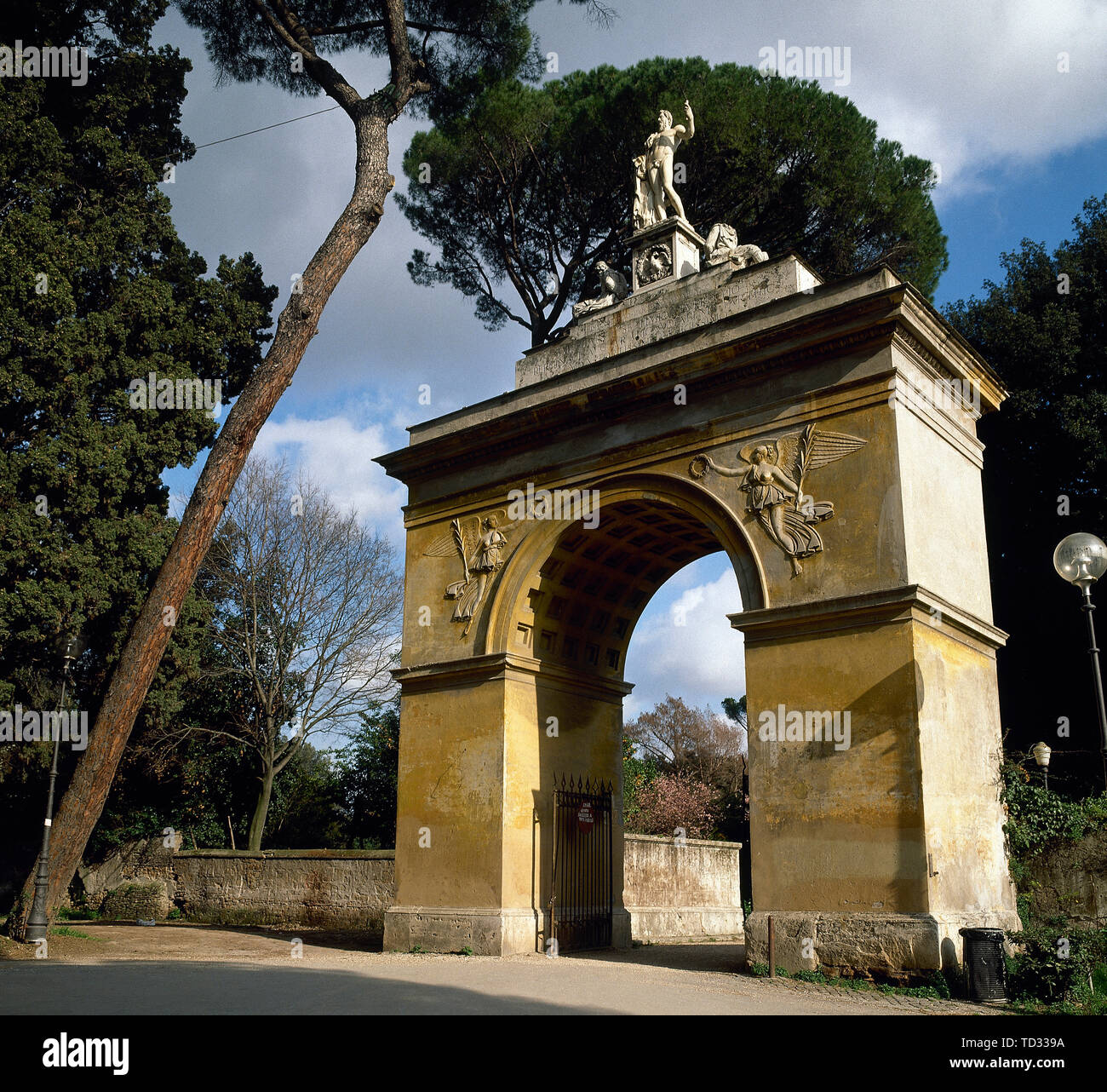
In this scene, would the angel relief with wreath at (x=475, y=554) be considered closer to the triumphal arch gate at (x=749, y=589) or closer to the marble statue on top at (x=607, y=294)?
the triumphal arch gate at (x=749, y=589)

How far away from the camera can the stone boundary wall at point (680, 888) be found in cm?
1853

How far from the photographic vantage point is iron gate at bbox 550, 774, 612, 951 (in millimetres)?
14227

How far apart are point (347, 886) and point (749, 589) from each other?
36.3 ft

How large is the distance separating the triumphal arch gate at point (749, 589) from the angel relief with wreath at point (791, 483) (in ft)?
0.10

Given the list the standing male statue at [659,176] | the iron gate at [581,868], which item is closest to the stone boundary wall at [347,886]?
the iron gate at [581,868]

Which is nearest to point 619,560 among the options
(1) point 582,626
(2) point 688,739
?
(1) point 582,626

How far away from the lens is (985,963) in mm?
9633

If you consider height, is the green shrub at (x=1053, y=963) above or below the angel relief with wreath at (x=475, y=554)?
below

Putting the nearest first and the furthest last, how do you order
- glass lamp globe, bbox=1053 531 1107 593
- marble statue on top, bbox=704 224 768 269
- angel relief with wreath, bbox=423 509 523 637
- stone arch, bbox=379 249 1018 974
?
glass lamp globe, bbox=1053 531 1107 593
stone arch, bbox=379 249 1018 974
marble statue on top, bbox=704 224 768 269
angel relief with wreath, bbox=423 509 523 637

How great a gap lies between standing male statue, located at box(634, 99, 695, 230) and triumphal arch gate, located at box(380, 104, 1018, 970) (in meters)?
0.10

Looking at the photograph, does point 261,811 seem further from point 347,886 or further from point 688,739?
point 688,739

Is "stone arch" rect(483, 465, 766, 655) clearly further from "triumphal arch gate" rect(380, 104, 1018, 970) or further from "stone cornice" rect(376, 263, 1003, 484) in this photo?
"stone cornice" rect(376, 263, 1003, 484)

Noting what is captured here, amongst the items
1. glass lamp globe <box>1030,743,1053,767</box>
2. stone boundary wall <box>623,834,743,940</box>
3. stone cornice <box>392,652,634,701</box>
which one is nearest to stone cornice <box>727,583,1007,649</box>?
glass lamp globe <box>1030,743,1053,767</box>

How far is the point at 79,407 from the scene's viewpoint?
16.4 meters
